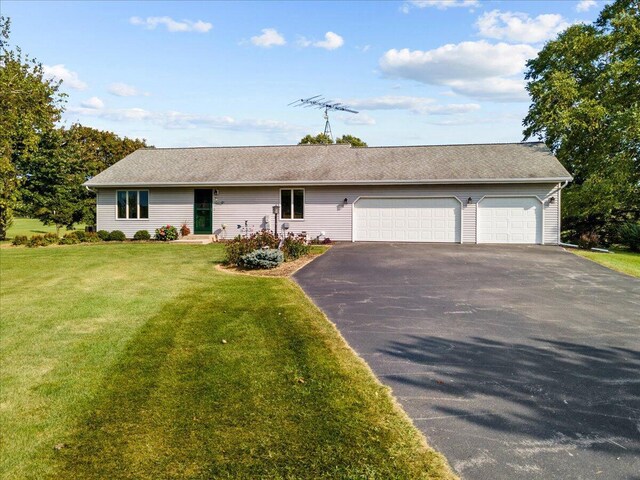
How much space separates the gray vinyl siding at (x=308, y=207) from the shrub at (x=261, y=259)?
804 centimetres

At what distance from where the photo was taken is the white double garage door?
18.9m

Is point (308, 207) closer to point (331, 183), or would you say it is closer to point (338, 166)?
point (331, 183)

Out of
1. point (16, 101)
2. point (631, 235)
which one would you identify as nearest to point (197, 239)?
point (16, 101)

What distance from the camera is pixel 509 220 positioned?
19.0 metres

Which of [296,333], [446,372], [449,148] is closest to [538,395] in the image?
[446,372]

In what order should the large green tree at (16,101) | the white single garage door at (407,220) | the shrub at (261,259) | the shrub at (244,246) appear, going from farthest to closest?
the white single garage door at (407,220) < the large green tree at (16,101) < the shrub at (244,246) < the shrub at (261,259)

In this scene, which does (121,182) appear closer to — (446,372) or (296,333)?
(296,333)

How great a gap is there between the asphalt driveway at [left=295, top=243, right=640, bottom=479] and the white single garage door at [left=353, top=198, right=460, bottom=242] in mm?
7401

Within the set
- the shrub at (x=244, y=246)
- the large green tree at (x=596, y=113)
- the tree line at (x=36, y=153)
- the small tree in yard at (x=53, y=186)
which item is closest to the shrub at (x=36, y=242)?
the tree line at (x=36, y=153)

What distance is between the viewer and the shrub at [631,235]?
19.9 meters

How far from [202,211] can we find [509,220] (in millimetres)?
13738

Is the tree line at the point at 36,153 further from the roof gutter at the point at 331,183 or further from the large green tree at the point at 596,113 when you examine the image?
the large green tree at the point at 596,113

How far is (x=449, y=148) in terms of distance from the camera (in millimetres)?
22625

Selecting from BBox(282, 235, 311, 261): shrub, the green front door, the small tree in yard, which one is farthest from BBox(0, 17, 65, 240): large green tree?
BBox(282, 235, 311, 261): shrub
